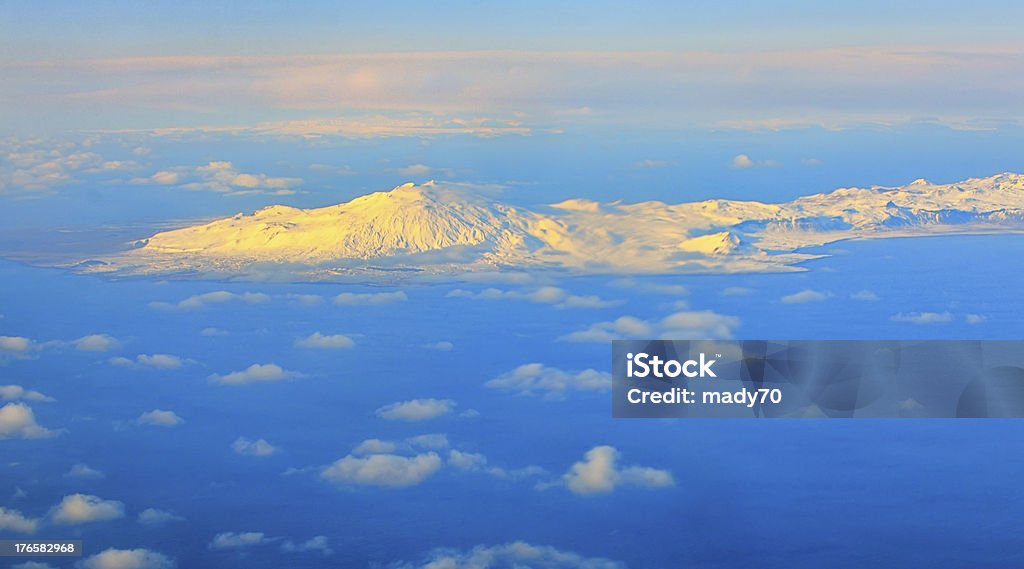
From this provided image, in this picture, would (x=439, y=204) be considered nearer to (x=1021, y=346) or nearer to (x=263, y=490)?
(x=263, y=490)
